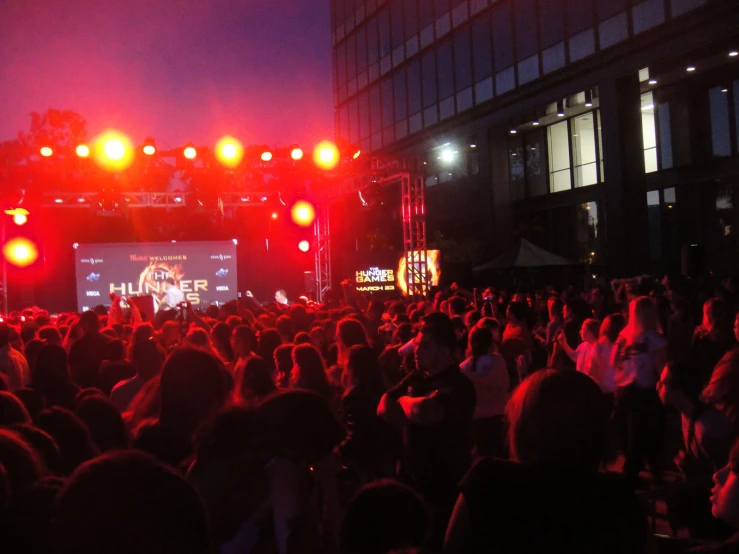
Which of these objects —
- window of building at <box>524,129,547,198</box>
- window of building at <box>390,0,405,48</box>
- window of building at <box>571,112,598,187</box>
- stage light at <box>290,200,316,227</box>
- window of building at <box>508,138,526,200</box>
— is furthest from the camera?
window of building at <box>390,0,405,48</box>

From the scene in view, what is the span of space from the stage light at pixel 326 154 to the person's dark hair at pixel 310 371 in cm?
1031

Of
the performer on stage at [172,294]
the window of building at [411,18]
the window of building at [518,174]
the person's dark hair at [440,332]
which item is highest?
the window of building at [411,18]

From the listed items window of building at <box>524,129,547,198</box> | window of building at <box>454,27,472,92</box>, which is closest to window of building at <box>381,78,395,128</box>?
window of building at <box>454,27,472,92</box>

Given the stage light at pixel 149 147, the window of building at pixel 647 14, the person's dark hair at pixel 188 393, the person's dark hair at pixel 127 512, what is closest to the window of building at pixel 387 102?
the window of building at pixel 647 14

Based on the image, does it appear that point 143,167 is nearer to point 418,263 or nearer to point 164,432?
point 418,263

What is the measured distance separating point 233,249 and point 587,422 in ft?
68.0

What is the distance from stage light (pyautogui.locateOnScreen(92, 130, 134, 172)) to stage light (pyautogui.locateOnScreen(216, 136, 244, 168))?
1676mm

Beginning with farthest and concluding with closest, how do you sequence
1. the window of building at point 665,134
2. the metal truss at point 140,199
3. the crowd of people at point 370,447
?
1. the window of building at point 665,134
2. the metal truss at point 140,199
3. the crowd of people at point 370,447

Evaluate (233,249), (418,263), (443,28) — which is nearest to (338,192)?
(418,263)

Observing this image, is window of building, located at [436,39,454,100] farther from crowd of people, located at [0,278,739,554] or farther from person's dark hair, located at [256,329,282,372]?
person's dark hair, located at [256,329,282,372]

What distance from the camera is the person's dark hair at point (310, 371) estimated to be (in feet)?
16.8

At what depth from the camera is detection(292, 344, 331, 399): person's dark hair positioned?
16.8 feet

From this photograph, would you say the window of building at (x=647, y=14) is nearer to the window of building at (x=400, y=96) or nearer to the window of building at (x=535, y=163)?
the window of building at (x=535, y=163)

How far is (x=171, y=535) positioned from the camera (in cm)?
146
